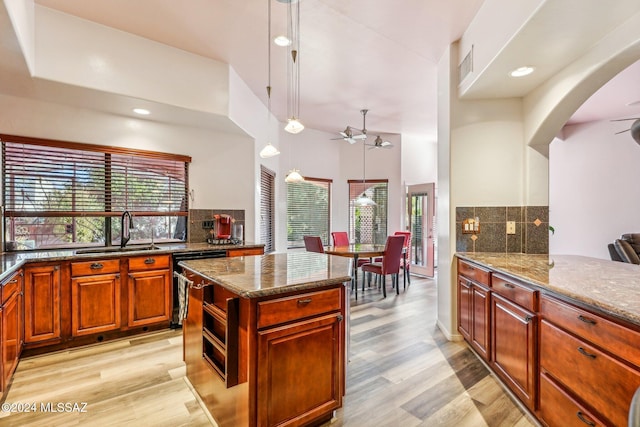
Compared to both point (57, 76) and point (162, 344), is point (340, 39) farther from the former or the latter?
point (162, 344)

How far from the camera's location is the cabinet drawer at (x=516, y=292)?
190cm

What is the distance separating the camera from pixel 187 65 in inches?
136

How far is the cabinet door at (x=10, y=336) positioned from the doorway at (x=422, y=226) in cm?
615

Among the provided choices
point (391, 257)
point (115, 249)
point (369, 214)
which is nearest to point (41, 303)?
point (115, 249)

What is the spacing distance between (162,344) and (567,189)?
7140mm

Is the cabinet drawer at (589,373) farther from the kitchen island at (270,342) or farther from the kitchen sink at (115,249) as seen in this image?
the kitchen sink at (115,249)

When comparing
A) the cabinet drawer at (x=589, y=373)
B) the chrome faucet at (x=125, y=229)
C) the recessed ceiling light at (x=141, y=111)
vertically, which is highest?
the recessed ceiling light at (x=141, y=111)

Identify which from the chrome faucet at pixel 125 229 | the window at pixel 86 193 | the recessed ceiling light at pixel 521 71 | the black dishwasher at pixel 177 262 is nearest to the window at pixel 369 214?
the window at pixel 86 193

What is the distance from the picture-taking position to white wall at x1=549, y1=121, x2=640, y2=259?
17.7 ft

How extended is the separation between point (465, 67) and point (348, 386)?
294 centimetres

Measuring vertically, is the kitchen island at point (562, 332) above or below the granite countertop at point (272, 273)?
below

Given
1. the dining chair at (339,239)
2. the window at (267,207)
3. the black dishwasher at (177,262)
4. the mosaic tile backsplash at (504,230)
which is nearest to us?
the mosaic tile backsplash at (504,230)

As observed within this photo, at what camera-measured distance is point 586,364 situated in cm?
150

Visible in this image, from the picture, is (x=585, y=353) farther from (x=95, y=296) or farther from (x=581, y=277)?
(x=95, y=296)
